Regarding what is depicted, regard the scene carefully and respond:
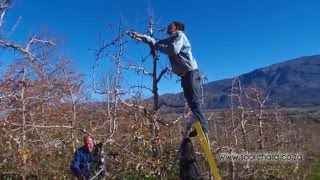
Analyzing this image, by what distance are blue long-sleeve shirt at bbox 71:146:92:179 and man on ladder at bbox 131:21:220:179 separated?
1901mm

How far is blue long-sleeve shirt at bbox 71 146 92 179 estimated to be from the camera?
277 inches

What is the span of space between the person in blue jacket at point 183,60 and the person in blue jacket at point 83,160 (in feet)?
6.39

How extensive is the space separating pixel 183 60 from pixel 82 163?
264 centimetres

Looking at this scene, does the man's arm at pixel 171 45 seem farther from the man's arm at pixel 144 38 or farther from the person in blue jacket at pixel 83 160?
the person in blue jacket at pixel 83 160

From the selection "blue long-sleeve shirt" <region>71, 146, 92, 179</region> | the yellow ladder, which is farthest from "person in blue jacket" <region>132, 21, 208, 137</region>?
"blue long-sleeve shirt" <region>71, 146, 92, 179</region>

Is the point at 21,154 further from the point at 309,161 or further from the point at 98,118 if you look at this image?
the point at 309,161

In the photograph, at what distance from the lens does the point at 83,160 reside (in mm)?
7551

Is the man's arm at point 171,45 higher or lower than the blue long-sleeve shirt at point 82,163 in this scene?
higher

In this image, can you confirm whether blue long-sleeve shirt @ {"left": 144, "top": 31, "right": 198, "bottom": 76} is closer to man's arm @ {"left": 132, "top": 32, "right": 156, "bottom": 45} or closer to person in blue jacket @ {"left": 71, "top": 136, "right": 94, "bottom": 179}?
man's arm @ {"left": 132, "top": 32, "right": 156, "bottom": 45}

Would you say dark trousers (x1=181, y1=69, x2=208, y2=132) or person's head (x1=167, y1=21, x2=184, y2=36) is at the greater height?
person's head (x1=167, y1=21, x2=184, y2=36)

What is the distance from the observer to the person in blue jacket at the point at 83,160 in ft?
23.2

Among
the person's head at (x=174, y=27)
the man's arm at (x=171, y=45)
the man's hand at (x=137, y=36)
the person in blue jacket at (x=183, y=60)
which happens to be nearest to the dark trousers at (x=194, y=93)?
the person in blue jacket at (x=183, y=60)

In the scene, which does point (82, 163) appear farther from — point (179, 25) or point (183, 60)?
point (179, 25)

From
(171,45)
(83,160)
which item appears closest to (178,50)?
(171,45)
